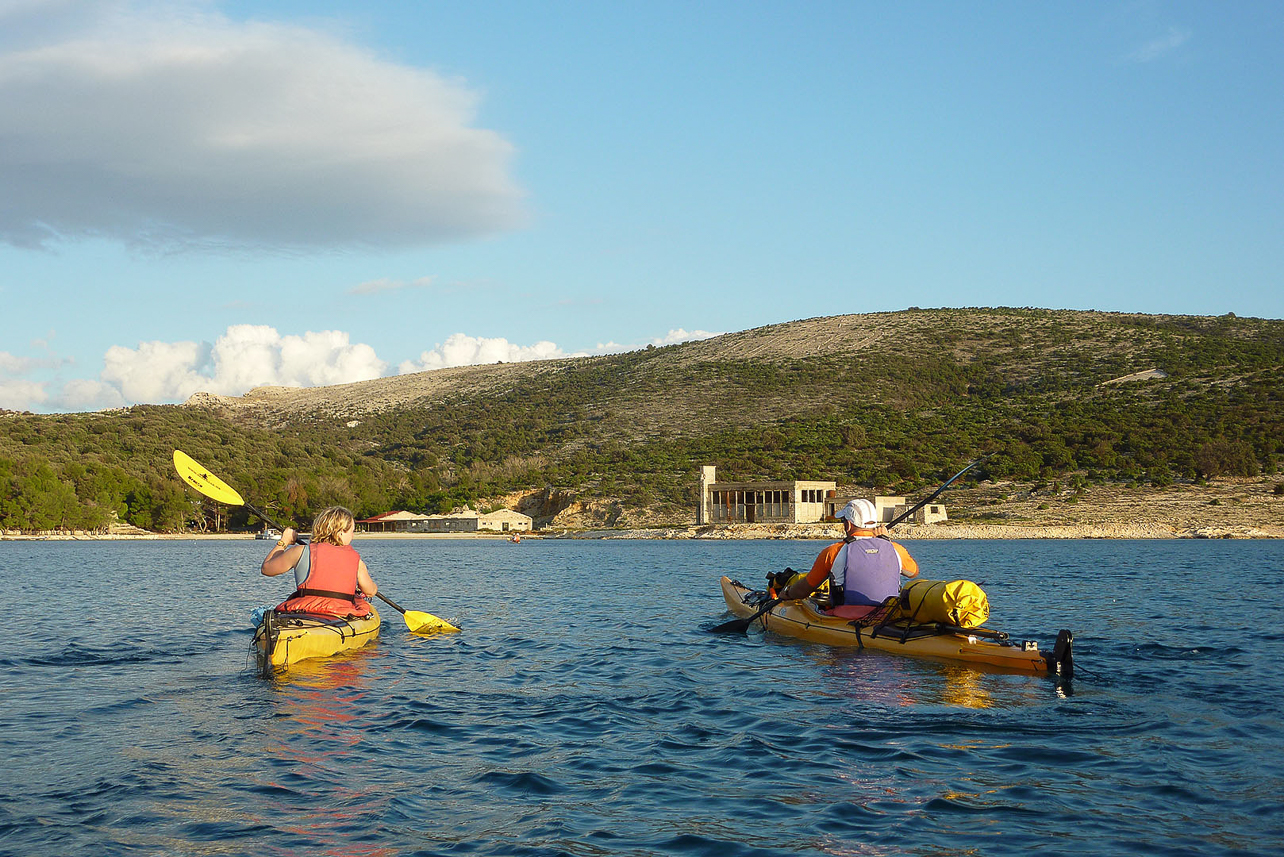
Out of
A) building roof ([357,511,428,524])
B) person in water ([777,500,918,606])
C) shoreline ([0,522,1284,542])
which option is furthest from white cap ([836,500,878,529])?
building roof ([357,511,428,524])

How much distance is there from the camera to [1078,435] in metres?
77.8

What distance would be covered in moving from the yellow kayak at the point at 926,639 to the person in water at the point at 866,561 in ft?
1.57

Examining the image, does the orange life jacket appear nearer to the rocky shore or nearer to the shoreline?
the shoreline

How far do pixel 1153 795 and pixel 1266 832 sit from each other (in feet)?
3.17

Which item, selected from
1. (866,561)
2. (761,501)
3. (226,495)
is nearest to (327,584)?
(226,495)

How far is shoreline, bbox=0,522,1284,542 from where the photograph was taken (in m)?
60.9

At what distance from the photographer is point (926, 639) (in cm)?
1286

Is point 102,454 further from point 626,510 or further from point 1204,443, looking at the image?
point 1204,443

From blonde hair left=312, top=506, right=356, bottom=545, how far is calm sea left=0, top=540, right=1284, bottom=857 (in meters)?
1.67

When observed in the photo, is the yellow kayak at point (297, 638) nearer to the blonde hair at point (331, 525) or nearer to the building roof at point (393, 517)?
the blonde hair at point (331, 525)

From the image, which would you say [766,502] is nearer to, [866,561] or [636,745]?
[866,561]

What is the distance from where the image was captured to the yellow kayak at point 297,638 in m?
12.6

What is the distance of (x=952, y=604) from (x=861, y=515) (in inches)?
73.3

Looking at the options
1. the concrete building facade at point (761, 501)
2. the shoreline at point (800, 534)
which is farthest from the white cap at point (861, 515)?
the concrete building facade at point (761, 501)
